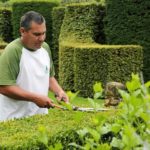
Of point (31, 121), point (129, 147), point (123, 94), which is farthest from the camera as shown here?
point (31, 121)

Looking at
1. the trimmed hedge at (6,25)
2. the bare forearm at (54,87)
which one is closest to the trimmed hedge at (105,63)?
the trimmed hedge at (6,25)

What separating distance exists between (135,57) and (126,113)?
11.9 metres

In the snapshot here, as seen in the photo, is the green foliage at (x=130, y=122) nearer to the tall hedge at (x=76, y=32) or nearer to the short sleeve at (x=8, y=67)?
the short sleeve at (x=8, y=67)

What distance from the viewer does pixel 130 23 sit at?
14.9 metres

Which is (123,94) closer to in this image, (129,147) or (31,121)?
(129,147)

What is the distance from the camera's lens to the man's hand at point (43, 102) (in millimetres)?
5289

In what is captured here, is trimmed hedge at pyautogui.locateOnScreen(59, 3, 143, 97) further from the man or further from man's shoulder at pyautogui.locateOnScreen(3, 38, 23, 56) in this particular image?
man's shoulder at pyautogui.locateOnScreen(3, 38, 23, 56)

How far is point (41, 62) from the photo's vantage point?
5.52 meters

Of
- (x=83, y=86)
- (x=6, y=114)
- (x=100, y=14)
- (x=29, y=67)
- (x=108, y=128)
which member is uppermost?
(x=108, y=128)

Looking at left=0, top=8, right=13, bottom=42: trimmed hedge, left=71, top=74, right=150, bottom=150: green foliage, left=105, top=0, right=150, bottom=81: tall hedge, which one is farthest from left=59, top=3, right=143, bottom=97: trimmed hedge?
left=71, top=74, right=150, bottom=150: green foliage

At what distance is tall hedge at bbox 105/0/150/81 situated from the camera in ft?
48.3

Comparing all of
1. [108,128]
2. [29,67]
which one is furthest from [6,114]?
[108,128]

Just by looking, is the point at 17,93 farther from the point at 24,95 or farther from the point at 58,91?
the point at 58,91

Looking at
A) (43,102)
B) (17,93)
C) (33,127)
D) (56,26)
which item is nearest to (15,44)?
(17,93)
